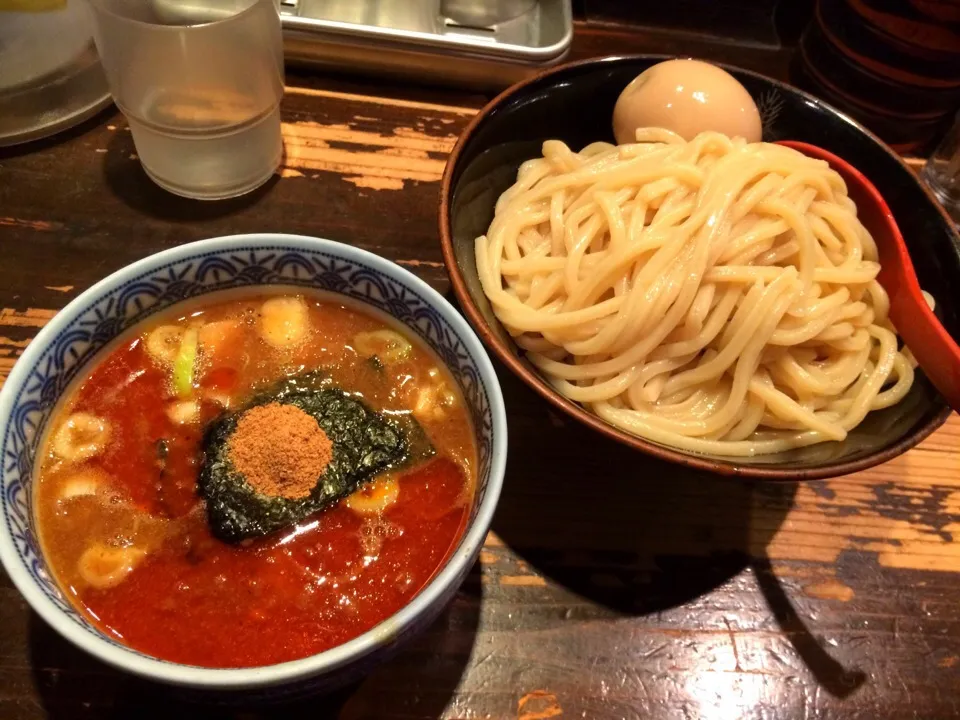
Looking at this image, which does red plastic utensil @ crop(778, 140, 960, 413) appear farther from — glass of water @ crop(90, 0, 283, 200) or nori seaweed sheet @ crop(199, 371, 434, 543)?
glass of water @ crop(90, 0, 283, 200)

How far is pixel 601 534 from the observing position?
1.47m

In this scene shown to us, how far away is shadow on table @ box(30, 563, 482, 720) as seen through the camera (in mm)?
1174

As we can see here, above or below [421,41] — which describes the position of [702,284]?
below

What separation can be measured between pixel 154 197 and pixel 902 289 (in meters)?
1.84

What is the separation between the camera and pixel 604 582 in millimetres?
1407

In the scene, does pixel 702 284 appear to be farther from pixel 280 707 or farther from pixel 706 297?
pixel 280 707

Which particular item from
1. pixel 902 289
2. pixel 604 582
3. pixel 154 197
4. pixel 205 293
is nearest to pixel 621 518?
pixel 604 582

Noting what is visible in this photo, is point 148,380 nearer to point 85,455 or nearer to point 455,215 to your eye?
point 85,455

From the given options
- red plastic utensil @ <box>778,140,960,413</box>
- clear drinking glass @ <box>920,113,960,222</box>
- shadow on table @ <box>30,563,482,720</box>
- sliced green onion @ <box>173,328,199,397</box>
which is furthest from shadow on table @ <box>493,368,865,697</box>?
clear drinking glass @ <box>920,113,960,222</box>

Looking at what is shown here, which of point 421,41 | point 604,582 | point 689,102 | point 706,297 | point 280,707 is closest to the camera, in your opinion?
point 280,707

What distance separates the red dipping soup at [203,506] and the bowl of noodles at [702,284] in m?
0.23

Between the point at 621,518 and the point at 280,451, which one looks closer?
the point at 280,451

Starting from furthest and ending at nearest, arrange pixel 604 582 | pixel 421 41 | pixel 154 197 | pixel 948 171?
pixel 948 171 < pixel 421 41 < pixel 154 197 < pixel 604 582

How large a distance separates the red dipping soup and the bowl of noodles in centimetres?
23
